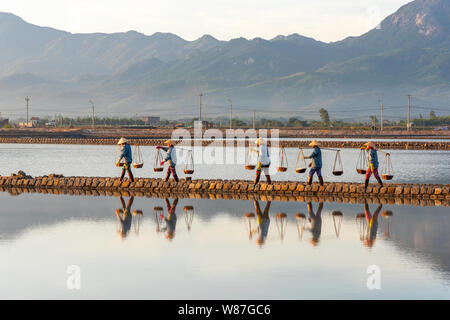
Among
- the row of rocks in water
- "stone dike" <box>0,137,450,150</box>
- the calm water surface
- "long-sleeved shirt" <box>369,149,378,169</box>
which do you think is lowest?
the calm water surface

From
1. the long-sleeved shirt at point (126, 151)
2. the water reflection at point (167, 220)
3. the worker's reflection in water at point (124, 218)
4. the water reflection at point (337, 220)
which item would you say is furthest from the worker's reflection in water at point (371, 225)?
the long-sleeved shirt at point (126, 151)

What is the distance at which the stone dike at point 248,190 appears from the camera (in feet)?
78.0

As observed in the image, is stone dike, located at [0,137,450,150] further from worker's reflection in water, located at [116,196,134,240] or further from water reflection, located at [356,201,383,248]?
water reflection, located at [356,201,383,248]

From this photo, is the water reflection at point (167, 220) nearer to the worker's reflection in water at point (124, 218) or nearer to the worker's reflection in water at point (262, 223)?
the worker's reflection in water at point (124, 218)

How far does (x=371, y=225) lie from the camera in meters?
17.8

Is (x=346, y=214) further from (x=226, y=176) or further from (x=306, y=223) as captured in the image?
(x=226, y=176)

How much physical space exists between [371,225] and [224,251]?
4875mm

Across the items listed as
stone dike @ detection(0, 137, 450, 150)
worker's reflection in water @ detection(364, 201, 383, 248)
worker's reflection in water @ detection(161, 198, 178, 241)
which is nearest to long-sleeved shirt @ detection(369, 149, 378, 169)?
worker's reflection in water @ detection(364, 201, 383, 248)

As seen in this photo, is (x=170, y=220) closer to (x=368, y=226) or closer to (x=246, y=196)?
(x=368, y=226)

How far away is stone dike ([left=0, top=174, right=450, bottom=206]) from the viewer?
78.0 ft

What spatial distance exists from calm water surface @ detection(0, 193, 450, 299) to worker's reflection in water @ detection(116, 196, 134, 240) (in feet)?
0.15

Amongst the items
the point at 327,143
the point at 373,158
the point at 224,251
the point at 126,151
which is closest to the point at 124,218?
the point at 224,251

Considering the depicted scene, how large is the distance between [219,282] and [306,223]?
659 cm
